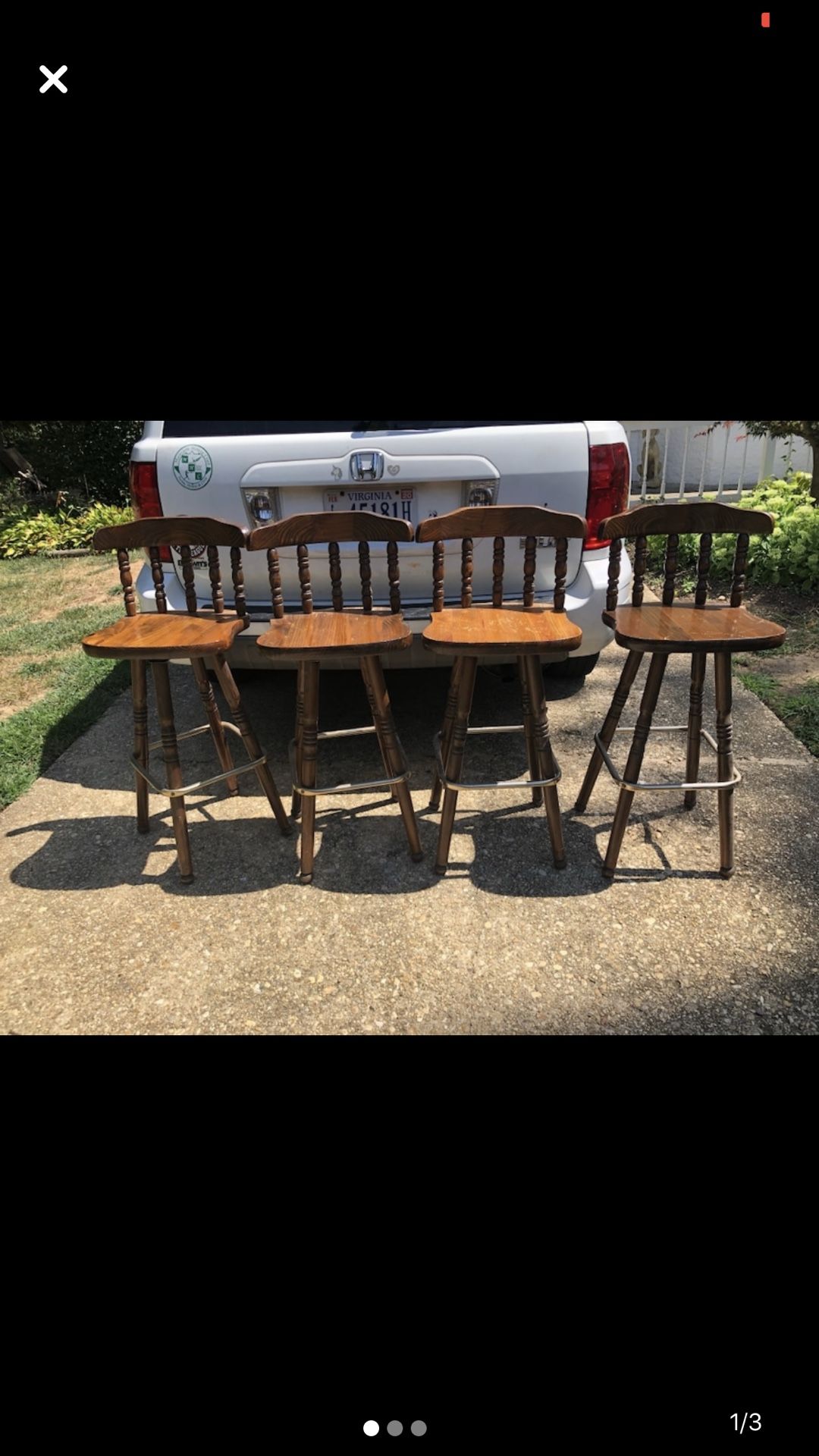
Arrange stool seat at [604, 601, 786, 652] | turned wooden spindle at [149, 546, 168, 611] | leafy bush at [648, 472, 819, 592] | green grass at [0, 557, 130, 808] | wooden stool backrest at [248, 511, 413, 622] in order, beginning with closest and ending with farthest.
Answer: stool seat at [604, 601, 786, 652] < wooden stool backrest at [248, 511, 413, 622] < turned wooden spindle at [149, 546, 168, 611] < green grass at [0, 557, 130, 808] < leafy bush at [648, 472, 819, 592]

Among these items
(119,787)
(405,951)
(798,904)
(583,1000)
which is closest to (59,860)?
(119,787)

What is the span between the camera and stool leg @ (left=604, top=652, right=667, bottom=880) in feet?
8.62

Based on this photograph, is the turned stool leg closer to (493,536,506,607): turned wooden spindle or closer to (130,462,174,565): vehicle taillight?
(493,536,506,607): turned wooden spindle

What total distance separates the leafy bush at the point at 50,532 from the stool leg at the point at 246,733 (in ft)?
22.9

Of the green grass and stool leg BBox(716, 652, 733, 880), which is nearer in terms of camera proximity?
stool leg BBox(716, 652, 733, 880)

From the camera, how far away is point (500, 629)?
8.61ft

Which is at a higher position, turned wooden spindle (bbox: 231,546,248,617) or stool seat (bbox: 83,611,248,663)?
turned wooden spindle (bbox: 231,546,248,617)

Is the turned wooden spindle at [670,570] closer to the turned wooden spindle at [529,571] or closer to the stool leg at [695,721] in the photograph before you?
the stool leg at [695,721]

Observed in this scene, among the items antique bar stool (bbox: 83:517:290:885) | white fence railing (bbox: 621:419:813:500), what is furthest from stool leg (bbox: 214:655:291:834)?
white fence railing (bbox: 621:419:813:500)

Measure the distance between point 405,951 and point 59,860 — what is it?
4.68ft

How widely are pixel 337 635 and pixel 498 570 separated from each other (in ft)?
Result: 2.19

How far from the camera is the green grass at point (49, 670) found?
3.79 metres

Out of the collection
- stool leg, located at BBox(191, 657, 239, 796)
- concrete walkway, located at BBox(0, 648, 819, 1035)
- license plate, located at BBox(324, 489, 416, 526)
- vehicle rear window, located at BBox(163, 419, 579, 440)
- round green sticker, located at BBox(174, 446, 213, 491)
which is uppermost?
vehicle rear window, located at BBox(163, 419, 579, 440)

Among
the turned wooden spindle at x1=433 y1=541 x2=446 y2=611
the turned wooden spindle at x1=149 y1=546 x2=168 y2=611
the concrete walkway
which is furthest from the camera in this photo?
the turned wooden spindle at x1=149 y1=546 x2=168 y2=611
